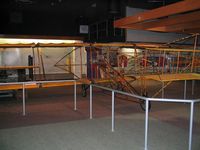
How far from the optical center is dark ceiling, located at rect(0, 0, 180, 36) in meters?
9.29

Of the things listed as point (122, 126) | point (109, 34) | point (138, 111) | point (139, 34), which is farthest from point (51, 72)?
point (122, 126)

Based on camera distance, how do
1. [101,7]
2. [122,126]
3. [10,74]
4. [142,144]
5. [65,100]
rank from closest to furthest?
[142,144]
[122,126]
[65,100]
[10,74]
[101,7]

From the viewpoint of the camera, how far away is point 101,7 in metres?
10.1

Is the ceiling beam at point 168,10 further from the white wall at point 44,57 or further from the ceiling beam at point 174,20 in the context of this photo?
the white wall at point 44,57

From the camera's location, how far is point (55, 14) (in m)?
12.1

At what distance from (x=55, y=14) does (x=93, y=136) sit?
988 cm

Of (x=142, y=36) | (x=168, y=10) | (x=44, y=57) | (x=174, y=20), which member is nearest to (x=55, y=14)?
(x=44, y=57)

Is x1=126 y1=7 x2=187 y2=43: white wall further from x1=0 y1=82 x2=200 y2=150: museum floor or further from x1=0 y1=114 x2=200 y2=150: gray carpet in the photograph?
x1=0 y1=114 x2=200 y2=150: gray carpet

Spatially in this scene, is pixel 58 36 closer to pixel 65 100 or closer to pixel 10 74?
pixel 10 74

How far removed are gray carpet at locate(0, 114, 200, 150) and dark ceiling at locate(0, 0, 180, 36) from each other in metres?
5.42


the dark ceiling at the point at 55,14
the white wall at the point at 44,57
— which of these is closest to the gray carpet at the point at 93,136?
the dark ceiling at the point at 55,14

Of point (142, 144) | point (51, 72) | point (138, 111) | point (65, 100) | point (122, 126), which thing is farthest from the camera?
point (51, 72)

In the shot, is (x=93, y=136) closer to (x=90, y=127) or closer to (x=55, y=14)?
(x=90, y=127)

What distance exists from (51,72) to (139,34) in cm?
643
